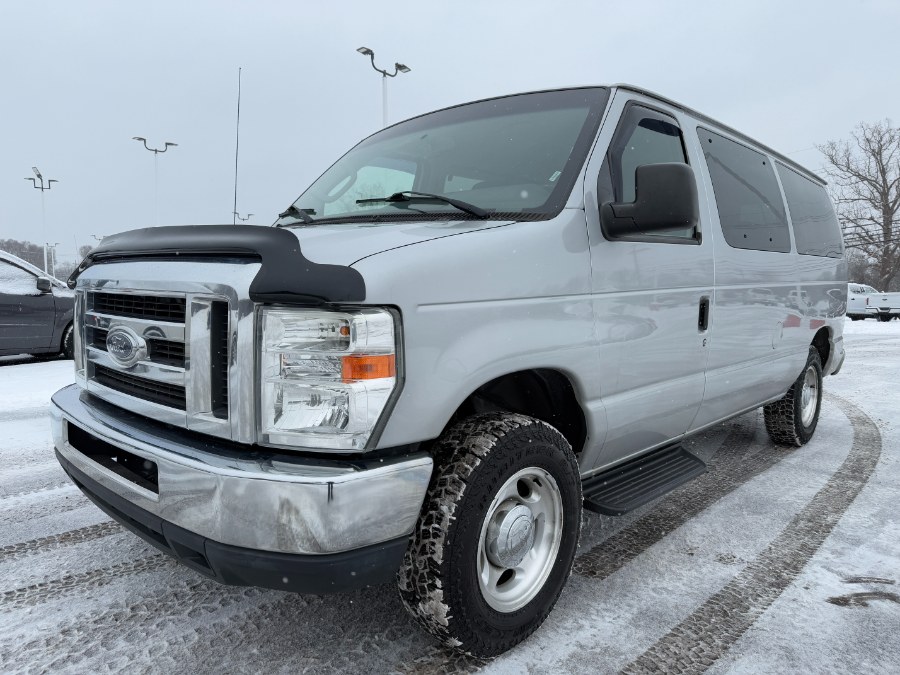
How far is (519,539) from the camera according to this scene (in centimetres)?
217

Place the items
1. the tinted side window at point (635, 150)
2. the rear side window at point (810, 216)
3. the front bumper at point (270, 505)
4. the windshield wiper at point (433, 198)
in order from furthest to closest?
1. the rear side window at point (810, 216)
2. the tinted side window at point (635, 150)
3. the windshield wiper at point (433, 198)
4. the front bumper at point (270, 505)

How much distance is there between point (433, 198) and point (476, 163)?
49 centimetres

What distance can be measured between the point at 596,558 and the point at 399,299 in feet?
5.74

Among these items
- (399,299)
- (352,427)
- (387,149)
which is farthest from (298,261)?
(387,149)

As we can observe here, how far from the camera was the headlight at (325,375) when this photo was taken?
173 cm

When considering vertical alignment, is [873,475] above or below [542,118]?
below

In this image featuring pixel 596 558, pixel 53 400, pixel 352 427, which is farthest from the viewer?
pixel 596 558

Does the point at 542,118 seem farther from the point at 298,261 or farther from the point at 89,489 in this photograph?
the point at 89,489

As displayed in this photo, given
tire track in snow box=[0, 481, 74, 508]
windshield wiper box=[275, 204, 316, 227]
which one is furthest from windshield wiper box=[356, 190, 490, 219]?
tire track in snow box=[0, 481, 74, 508]

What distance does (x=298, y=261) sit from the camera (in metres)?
1.75

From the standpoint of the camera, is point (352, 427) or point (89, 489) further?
point (89, 489)

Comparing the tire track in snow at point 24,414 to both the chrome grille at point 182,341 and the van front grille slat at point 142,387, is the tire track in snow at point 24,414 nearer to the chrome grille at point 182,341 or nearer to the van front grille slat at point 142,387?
the van front grille slat at point 142,387

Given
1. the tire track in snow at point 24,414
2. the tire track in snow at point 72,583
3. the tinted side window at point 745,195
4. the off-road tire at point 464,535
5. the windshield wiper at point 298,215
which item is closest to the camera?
the off-road tire at point 464,535

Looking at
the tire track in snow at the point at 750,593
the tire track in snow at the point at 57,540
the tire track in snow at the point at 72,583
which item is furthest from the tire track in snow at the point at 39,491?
the tire track in snow at the point at 750,593
